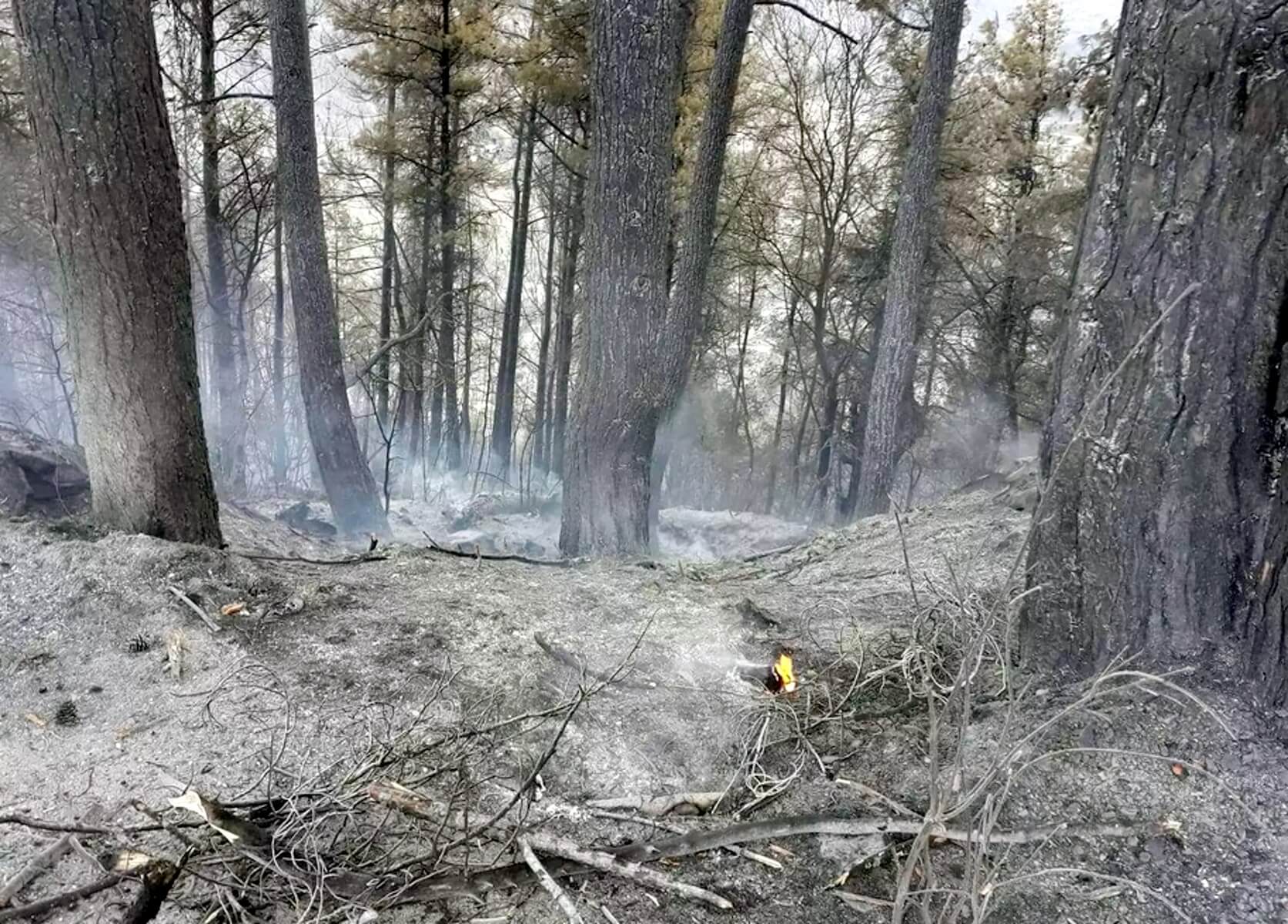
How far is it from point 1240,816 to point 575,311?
38.2ft

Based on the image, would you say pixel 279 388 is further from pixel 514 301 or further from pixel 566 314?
pixel 566 314

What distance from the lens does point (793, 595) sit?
3.34 m

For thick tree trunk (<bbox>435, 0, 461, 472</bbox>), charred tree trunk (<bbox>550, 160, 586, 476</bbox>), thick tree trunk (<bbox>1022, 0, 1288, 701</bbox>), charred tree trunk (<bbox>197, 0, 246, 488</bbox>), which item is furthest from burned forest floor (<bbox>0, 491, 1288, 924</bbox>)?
charred tree trunk (<bbox>550, 160, 586, 476</bbox>)

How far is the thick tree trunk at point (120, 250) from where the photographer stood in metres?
2.69

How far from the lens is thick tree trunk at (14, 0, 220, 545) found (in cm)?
269

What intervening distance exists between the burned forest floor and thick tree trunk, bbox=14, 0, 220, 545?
357 mm

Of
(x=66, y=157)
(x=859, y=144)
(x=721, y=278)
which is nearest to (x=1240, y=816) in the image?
(x=66, y=157)

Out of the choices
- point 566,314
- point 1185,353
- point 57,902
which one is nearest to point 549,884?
point 57,902

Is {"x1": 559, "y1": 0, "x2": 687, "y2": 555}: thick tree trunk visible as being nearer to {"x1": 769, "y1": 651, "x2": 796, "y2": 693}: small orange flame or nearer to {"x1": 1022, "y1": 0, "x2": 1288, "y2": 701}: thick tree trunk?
{"x1": 769, "y1": 651, "x2": 796, "y2": 693}: small orange flame

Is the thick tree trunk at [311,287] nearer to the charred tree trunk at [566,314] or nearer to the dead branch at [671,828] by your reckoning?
the dead branch at [671,828]

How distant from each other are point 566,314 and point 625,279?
31.5 ft

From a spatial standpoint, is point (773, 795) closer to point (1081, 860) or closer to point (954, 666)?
point (1081, 860)

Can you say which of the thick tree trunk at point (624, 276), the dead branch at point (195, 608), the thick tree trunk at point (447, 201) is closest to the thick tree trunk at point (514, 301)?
the thick tree trunk at point (447, 201)

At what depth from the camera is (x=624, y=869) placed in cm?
148
